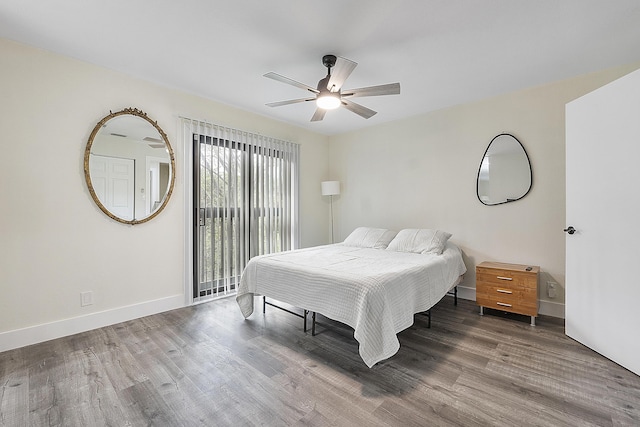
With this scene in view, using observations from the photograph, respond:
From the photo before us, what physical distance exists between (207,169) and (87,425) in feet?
8.74

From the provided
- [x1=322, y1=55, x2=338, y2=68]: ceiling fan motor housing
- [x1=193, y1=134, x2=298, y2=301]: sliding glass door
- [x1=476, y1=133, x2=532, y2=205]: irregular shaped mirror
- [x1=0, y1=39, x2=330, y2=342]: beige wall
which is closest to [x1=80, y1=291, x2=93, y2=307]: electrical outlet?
[x1=0, y1=39, x2=330, y2=342]: beige wall

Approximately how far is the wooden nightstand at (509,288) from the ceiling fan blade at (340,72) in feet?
8.22

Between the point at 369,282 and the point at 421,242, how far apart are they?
1.69 metres

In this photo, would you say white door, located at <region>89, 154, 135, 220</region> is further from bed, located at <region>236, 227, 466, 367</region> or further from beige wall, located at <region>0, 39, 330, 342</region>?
bed, located at <region>236, 227, 466, 367</region>

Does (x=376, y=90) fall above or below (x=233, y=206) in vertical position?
above

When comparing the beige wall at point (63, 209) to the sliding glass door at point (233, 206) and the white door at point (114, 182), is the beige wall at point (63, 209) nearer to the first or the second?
the white door at point (114, 182)

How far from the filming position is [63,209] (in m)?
2.62

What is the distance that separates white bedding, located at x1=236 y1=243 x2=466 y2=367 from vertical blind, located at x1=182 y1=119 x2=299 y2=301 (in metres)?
0.84

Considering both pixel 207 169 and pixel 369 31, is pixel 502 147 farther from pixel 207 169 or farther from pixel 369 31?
pixel 207 169

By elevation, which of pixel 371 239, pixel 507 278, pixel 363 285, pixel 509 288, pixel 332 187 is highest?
pixel 332 187

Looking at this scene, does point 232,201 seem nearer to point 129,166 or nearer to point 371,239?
point 129,166

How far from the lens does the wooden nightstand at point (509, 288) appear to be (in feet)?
9.37

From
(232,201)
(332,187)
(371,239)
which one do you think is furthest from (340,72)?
(332,187)

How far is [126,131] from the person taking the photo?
2994 mm
